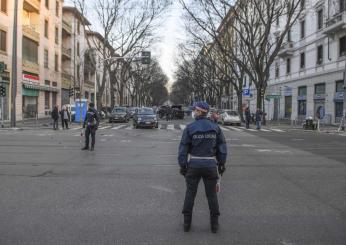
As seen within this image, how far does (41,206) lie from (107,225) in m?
1.59

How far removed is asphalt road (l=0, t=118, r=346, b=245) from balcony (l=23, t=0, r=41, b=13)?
3358cm

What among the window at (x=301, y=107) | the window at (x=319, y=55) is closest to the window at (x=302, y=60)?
the window at (x=301, y=107)

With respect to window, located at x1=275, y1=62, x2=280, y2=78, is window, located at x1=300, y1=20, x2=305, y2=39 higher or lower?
higher

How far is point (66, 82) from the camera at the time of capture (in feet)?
194

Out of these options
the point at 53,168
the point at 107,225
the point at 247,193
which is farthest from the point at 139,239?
the point at 53,168

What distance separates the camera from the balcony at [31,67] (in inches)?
1663

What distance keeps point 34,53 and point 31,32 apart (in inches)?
91.6

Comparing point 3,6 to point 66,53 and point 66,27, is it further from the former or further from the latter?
point 66,27

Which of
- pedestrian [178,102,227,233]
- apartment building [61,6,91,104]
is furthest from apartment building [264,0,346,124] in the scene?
pedestrian [178,102,227,233]

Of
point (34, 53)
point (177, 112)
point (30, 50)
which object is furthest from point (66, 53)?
point (177, 112)

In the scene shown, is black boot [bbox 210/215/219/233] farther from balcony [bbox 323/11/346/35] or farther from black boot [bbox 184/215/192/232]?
balcony [bbox 323/11/346/35]

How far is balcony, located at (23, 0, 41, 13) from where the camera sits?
43219 millimetres

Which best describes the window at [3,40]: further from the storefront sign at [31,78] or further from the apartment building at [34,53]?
the storefront sign at [31,78]

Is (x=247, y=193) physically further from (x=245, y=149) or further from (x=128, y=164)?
(x=245, y=149)
